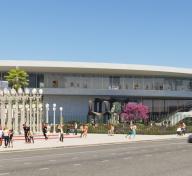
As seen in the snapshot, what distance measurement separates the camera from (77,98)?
347 ft

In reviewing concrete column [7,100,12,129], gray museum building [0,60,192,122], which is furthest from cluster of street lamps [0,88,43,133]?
gray museum building [0,60,192,122]

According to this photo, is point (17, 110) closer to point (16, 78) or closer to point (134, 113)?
point (16, 78)

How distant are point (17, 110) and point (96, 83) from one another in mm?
50284

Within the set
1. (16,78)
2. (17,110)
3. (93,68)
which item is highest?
(93,68)

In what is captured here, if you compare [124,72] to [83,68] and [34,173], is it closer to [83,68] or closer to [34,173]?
[83,68]

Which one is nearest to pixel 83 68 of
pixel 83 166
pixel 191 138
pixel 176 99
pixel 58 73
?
pixel 58 73

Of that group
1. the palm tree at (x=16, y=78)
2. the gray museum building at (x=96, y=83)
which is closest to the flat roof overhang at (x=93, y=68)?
the gray museum building at (x=96, y=83)

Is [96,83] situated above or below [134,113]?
above

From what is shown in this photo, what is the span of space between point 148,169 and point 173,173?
Answer: 5.50 feet

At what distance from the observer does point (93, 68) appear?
3979 inches

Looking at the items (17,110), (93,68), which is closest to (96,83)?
(93,68)

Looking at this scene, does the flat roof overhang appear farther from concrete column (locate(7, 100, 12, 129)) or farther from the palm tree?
concrete column (locate(7, 100, 12, 129))

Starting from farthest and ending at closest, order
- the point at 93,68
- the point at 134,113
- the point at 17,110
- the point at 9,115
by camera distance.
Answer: the point at 93,68
the point at 134,113
the point at 17,110
the point at 9,115

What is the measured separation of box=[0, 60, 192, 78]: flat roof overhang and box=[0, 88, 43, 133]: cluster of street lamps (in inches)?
1371
